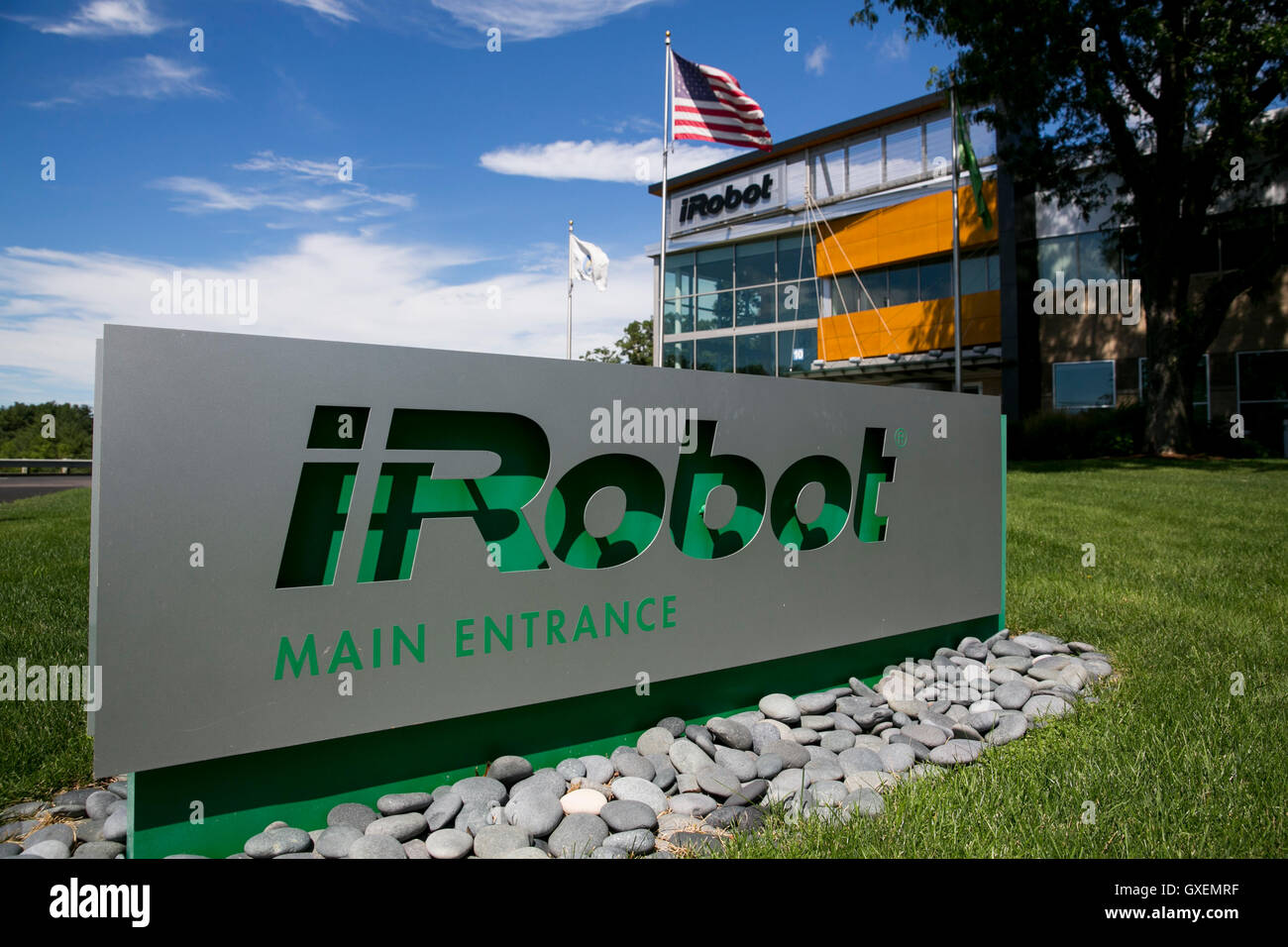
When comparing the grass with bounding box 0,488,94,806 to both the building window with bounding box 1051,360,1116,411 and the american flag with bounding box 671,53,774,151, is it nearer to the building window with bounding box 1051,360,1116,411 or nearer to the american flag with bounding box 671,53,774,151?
the american flag with bounding box 671,53,774,151

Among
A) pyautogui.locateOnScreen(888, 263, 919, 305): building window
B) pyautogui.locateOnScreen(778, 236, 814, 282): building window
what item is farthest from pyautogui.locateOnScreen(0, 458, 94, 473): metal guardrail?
pyautogui.locateOnScreen(888, 263, 919, 305): building window

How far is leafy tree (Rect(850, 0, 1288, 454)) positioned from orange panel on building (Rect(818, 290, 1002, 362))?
4.97 metres

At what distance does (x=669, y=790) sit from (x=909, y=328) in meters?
25.4

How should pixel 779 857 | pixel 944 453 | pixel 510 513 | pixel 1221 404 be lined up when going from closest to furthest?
1. pixel 779 857
2. pixel 510 513
3. pixel 944 453
4. pixel 1221 404

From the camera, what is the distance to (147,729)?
270 cm

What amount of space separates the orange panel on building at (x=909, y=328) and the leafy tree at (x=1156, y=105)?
16.3 ft

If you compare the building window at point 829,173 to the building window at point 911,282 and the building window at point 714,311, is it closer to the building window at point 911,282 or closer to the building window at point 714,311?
the building window at point 911,282

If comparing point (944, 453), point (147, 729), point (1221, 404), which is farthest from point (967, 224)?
point (147, 729)

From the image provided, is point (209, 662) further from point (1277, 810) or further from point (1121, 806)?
point (1277, 810)

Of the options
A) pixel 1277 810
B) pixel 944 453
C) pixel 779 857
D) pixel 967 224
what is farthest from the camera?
pixel 967 224

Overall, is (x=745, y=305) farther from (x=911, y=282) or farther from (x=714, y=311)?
(x=911, y=282)

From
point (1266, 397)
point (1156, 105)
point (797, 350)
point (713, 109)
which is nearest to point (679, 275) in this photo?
point (797, 350)

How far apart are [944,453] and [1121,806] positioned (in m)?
2.73

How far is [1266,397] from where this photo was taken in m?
21.5
